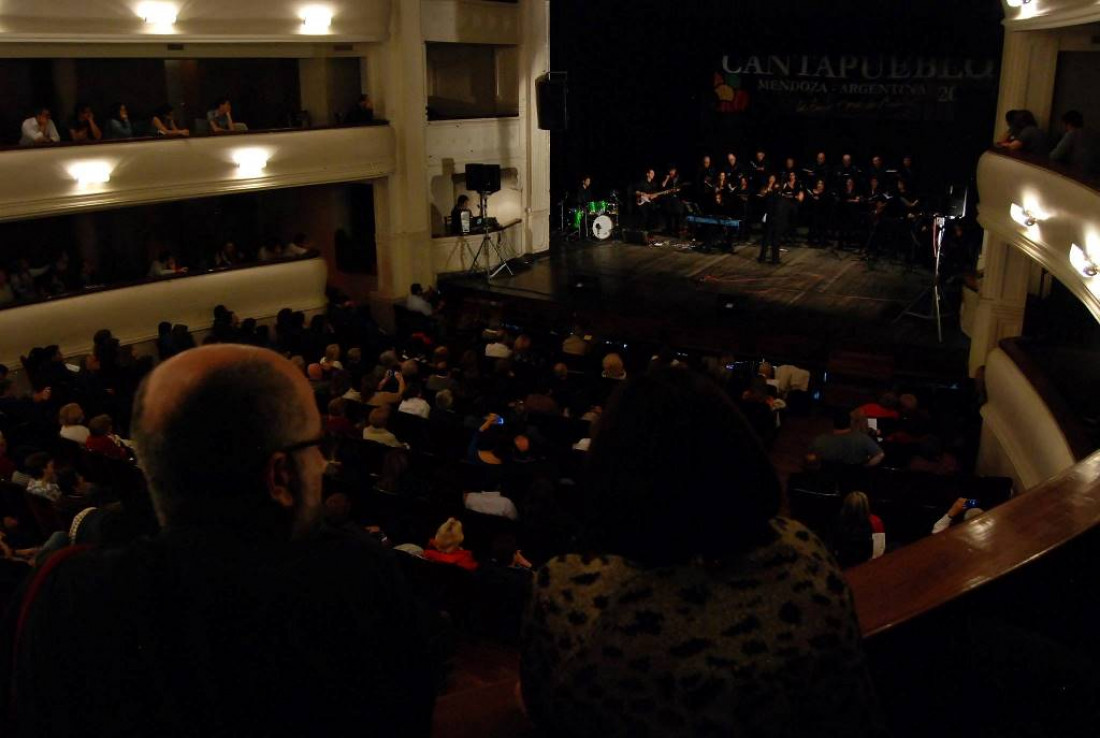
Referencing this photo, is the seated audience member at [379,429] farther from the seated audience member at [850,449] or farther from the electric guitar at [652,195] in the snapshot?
Answer: the electric guitar at [652,195]

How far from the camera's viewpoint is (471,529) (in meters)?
6.96

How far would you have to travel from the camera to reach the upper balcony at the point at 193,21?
11.4m

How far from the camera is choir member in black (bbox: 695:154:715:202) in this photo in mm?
19019

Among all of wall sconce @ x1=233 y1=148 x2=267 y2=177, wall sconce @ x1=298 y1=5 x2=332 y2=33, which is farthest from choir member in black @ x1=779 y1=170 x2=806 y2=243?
wall sconce @ x1=233 y1=148 x2=267 y2=177

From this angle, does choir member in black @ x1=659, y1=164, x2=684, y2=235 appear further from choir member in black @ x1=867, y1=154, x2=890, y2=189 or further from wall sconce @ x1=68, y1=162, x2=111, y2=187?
wall sconce @ x1=68, y1=162, x2=111, y2=187

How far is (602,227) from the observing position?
19.4 m

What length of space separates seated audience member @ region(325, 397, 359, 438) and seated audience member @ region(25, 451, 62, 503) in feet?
6.72

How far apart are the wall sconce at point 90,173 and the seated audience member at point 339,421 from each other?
220 inches

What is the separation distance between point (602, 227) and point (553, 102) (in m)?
2.93

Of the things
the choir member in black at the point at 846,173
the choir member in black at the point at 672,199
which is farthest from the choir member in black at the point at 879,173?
the choir member in black at the point at 672,199

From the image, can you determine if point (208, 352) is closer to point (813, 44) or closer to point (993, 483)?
point (993, 483)

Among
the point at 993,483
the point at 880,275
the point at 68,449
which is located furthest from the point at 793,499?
the point at 880,275

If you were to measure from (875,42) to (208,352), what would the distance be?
18.3 metres

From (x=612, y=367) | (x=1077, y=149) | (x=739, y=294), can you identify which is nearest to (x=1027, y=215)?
(x=1077, y=149)
